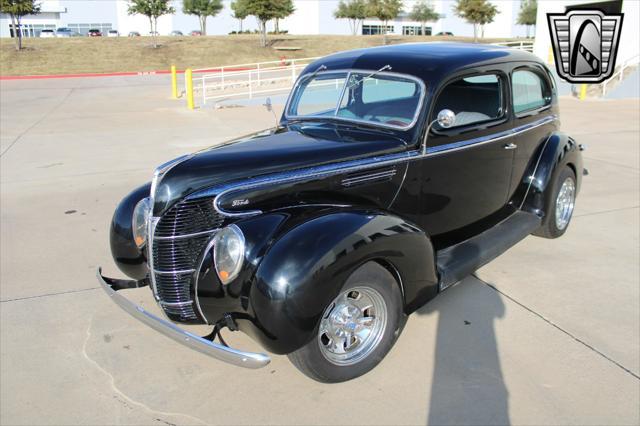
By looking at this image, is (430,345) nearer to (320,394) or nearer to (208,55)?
(320,394)

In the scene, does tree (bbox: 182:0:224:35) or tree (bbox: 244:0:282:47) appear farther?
tree (bbox: 182:0:224:35)

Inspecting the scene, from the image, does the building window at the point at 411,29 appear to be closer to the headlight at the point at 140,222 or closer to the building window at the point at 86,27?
the building window at the point at 86,27

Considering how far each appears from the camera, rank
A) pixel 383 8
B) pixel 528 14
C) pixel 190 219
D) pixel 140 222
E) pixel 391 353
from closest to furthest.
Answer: pixel 190 219 < pixel 391 353 < pixel 140 222 < pixel 383 8 < pixel 528 14

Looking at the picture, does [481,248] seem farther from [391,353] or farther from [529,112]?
[529,112]

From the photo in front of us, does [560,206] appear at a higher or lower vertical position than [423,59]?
lower

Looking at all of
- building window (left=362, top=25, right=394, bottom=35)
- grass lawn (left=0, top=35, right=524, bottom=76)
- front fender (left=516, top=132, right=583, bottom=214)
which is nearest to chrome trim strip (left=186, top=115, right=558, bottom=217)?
front fender (left=516, top=132, right=583, bottom=214)

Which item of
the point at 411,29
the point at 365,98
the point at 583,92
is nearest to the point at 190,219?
the point at 365,98

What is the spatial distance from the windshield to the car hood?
0.50 ft

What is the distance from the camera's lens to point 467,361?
3.20m

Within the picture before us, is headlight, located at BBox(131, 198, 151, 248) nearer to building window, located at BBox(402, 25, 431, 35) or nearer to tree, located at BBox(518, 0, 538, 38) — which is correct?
tree, located at BBox(518, 0, 538, 38)

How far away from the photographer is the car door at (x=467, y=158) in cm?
369

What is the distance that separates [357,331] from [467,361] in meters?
0.71

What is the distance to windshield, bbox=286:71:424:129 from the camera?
12.0 ft

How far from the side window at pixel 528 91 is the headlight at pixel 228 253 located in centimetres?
282
